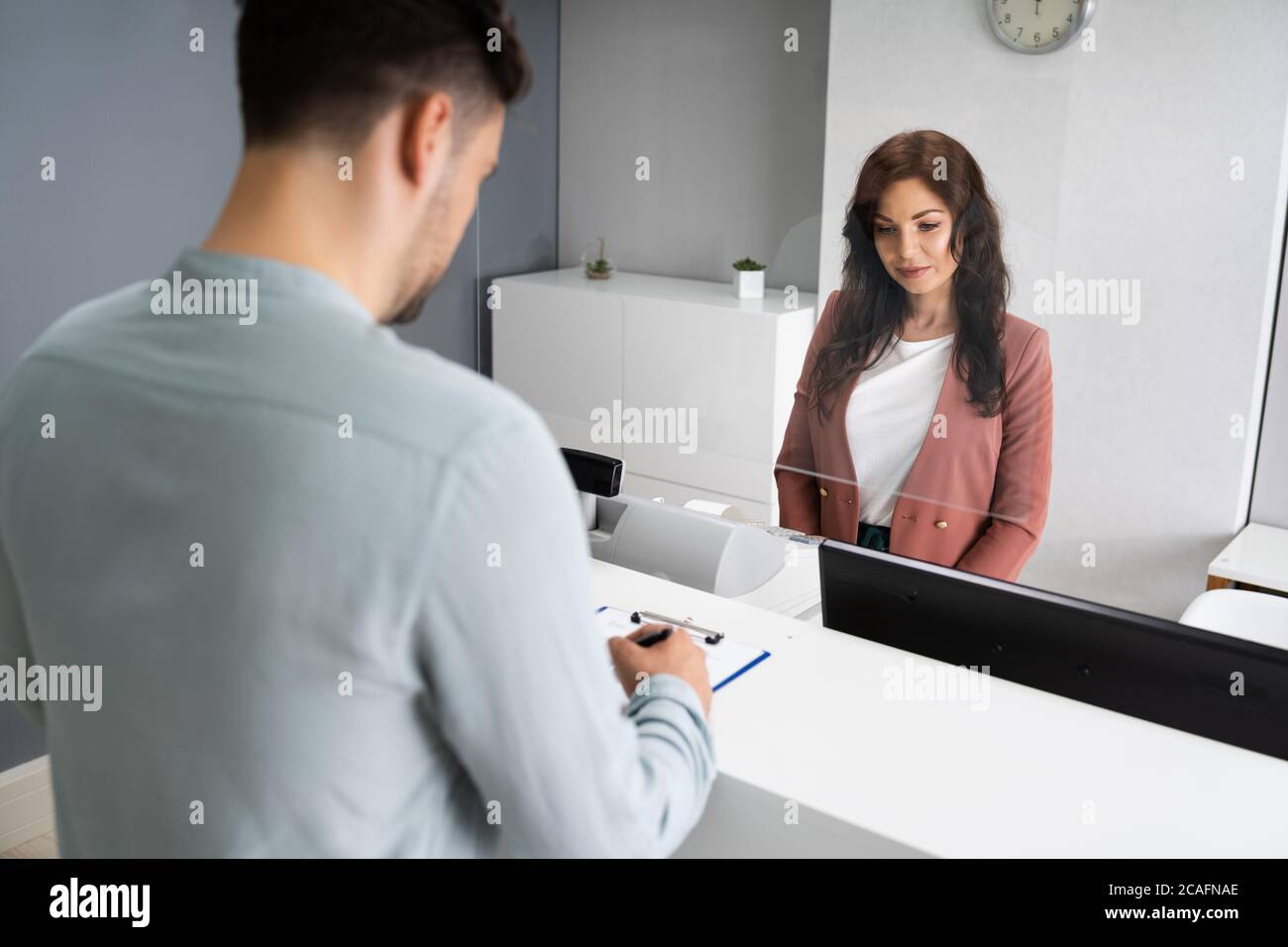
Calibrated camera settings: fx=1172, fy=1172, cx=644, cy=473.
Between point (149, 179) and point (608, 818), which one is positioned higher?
point (149, 179)

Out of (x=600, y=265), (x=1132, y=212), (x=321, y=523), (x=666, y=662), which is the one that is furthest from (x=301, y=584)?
(x=600, y=265)

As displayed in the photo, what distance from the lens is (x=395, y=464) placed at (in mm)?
729

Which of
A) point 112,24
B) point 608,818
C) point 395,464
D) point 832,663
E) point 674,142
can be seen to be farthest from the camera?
point 112,24

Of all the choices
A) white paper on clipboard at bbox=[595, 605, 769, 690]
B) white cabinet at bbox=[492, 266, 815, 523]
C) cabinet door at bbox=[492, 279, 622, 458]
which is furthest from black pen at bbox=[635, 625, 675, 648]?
cabinet door at bbox=[492, 279, 622, 458]

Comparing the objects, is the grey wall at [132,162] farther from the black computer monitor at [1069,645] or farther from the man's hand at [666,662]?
the man's hand at [666,662]

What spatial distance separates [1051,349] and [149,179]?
2.26 m

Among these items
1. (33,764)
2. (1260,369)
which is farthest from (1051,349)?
(33,764)

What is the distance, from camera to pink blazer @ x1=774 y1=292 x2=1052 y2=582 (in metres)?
2.08

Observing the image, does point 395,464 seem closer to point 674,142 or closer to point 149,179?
point 674,142

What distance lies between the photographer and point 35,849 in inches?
116

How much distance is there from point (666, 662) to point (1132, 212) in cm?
123

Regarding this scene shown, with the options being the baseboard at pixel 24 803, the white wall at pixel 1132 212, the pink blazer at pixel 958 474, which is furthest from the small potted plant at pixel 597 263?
the baseboard at pixel 24 803

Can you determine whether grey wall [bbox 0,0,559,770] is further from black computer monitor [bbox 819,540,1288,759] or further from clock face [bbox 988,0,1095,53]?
black computer monitor [bbox 819,540,1288,759]

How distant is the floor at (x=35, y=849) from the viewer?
9.50ft
